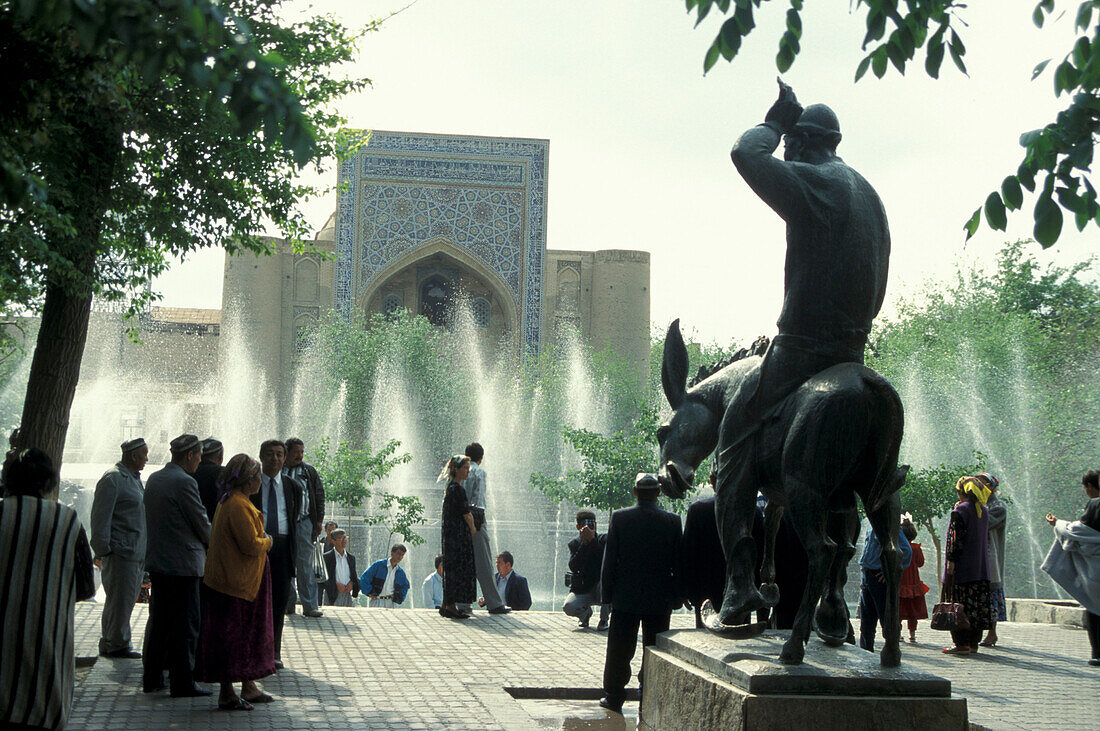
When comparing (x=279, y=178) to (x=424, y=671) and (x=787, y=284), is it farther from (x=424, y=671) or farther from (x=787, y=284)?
(x=787, y=284)

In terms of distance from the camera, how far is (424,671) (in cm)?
738

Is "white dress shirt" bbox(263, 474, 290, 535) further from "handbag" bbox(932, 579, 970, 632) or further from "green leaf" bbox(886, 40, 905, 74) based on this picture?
"handbag" bbox(932, 579, 970, 632)

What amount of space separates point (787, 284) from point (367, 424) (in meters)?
27.9

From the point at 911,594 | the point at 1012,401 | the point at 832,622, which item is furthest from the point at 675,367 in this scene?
the point at 1012,401

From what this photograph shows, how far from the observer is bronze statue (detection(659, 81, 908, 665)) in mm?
4281

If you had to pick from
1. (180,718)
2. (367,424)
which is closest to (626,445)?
(367,424)

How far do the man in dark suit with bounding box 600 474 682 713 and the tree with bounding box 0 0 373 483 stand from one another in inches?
105

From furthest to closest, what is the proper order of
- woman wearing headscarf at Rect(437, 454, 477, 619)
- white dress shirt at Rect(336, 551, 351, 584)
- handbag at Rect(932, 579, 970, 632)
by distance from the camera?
1. white dress shirt at Rect(336, 551, 351, 584)
2. woman wearing headscarf at Rect(437, 454, 477, 619)
3. handbag at Rect(932, 579, 970, 632)

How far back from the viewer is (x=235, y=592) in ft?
18.8

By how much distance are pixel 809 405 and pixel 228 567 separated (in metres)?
3.07

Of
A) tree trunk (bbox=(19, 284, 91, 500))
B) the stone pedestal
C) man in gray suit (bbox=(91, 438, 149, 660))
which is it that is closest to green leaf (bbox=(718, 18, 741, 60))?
the stone pedestal

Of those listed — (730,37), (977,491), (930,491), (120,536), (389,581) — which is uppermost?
(730,37)

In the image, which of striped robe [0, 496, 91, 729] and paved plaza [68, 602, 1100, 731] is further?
paved plaza [68, 602, 1100, 731]

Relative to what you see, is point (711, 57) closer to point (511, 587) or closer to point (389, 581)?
point (511, 587)
